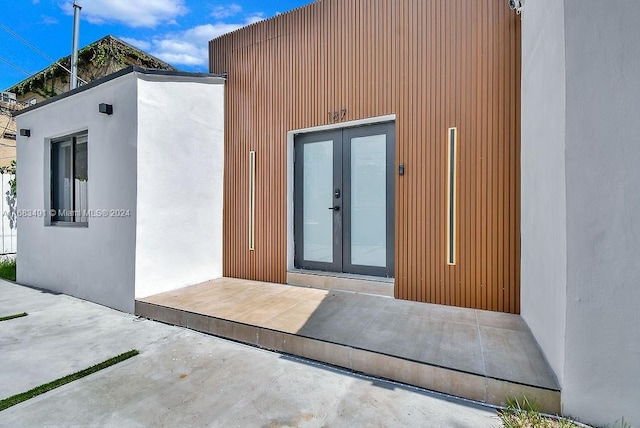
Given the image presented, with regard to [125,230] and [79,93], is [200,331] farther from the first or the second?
[79,93]

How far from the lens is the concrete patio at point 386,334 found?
1.91m

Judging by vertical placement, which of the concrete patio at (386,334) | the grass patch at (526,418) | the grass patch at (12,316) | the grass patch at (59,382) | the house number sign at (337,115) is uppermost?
the house number sign at (337,115)

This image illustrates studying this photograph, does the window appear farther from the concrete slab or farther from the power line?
the power line

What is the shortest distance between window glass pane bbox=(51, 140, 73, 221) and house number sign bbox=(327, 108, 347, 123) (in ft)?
13.9

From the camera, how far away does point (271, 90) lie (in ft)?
14.4

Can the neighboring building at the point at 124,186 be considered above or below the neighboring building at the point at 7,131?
below

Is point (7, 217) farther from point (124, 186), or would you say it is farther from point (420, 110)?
point (420, 110)

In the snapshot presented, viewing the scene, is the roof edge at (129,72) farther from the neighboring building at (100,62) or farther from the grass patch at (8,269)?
the neighboring building at (100,62)

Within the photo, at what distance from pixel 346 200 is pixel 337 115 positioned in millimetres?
1141

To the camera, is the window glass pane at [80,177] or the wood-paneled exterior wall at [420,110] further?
the window glass pane at [80,177]

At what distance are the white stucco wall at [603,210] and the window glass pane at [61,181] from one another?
6174mm

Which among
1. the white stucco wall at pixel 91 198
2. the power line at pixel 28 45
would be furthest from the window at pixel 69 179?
the power line at pixel 28 45

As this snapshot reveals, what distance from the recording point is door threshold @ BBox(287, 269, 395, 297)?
3600 millimetres

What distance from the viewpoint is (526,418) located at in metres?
1.69
